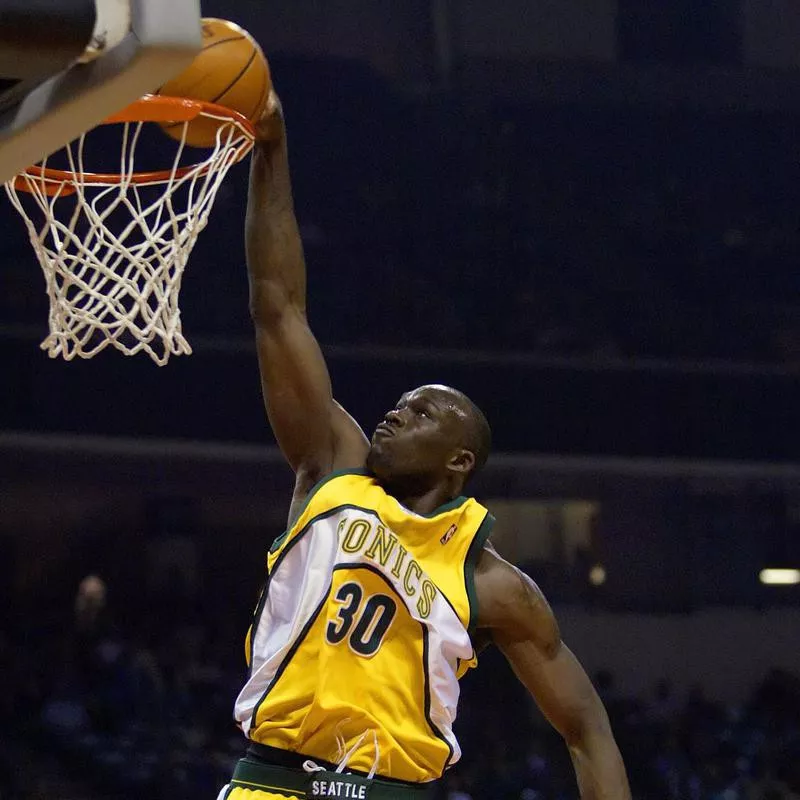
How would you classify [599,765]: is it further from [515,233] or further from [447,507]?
[515,233]

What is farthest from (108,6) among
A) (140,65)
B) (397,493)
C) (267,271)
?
(397,493)

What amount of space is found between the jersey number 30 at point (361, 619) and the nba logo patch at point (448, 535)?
209 mm

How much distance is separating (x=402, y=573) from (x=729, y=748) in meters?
4.26

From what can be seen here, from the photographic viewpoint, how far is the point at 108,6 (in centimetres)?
192

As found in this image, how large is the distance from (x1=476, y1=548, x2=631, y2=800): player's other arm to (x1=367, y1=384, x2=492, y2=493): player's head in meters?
0.22

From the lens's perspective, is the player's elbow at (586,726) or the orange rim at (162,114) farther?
the player's elbow at (586,726)

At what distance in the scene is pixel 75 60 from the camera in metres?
1.92

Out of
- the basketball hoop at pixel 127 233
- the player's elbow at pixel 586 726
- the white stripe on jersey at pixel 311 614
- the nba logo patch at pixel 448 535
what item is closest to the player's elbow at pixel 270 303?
the basketball hoop at pixel 127 233

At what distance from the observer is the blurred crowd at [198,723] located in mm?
→ 6625

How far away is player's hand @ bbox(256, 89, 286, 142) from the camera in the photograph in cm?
310

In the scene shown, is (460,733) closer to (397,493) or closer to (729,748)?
(729,748)

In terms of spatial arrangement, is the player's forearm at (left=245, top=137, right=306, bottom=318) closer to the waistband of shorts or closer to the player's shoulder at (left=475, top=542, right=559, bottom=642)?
the player's shoulder at (left=475, top=542, right=559, bottom=642)

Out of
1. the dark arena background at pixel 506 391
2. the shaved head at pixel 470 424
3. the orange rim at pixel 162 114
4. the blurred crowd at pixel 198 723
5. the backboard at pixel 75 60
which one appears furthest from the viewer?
the dark arena background at pixel 506 391

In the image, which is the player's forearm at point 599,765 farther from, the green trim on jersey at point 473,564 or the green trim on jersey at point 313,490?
the green trim on jersey at point 313,490
